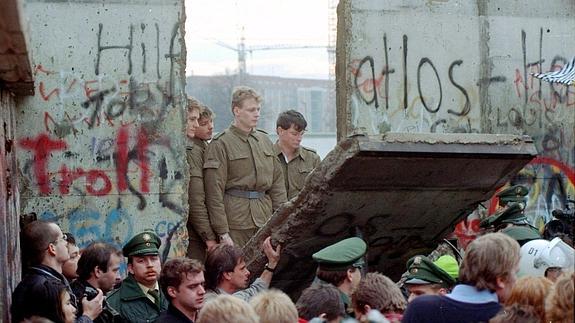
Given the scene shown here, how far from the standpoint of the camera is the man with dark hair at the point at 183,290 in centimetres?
722

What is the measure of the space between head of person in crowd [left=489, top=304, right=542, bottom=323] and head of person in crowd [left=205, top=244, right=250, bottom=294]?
8.28 ft

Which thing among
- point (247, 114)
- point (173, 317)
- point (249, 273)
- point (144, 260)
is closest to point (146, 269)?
point (144, 260)

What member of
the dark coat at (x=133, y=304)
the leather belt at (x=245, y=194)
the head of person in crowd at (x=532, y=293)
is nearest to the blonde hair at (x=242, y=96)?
the leather belt at (x=245, y=194)

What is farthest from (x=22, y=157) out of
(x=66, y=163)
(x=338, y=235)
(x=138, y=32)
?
(x=338, y=235)

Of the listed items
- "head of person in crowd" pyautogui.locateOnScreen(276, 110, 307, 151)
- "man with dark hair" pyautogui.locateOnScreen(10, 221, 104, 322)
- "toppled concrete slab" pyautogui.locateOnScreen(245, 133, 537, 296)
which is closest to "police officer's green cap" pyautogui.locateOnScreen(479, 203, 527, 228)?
"toppled concrete slab" pyautogui.locateOnScreen(245, 133, 537, 296)

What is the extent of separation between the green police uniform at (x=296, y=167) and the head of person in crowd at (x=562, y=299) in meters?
6.71

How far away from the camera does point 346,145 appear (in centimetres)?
863

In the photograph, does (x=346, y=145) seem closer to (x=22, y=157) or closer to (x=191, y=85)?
(x=22, y=157)

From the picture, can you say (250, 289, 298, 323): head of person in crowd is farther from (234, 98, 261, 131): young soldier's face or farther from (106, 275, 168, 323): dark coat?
(234, 98, 261, 131): young soldier's face

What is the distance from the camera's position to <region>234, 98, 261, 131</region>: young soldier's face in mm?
11070

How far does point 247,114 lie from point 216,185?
2.27 feet

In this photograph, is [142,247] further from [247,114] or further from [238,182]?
[247,114]

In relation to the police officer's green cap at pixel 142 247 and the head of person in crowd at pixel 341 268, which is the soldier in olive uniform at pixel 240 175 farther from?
the head of person in crowd at pixel 341 268

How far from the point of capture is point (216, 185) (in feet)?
36.1
